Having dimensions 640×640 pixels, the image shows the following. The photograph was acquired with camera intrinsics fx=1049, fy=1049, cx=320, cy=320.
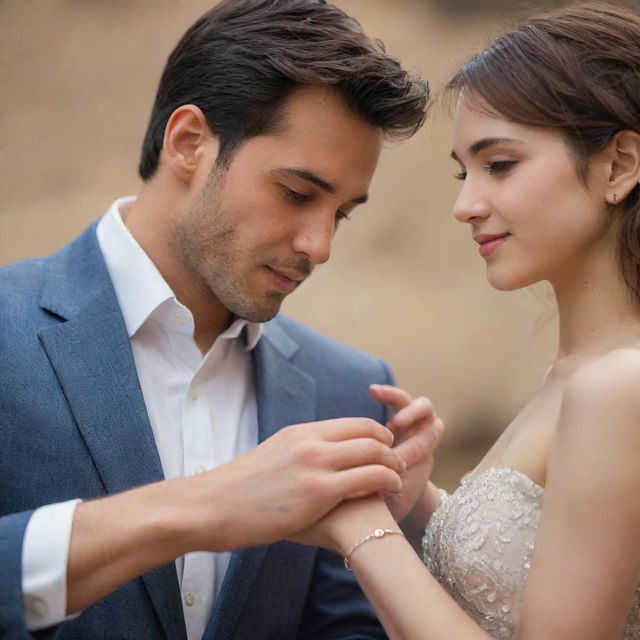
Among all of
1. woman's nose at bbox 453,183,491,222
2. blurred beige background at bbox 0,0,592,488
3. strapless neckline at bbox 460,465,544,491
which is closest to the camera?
strapless neckline at bbox 460,465,544,491

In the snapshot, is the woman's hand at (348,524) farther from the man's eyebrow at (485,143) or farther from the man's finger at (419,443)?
the man's eyebrow at (485,143)

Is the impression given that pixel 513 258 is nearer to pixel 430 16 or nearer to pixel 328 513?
pixel 328 513

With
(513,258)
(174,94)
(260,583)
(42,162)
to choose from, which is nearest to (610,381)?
(513,258)

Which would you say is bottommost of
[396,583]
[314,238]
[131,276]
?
[396,583]

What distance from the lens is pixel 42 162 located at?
4613 mm

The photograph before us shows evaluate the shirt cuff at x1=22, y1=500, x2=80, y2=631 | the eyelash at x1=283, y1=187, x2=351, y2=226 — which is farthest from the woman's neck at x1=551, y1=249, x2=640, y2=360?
the shirt cuff at x1=22, y1=500, x2=80, y2=631

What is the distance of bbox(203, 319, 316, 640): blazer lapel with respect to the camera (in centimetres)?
225

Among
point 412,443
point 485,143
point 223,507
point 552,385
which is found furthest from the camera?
point 412,443

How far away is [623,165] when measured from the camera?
2008 mm

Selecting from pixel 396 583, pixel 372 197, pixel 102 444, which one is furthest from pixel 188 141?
pixel 372 197

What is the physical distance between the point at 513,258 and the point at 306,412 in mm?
767

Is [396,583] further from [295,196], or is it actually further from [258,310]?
[295,196]

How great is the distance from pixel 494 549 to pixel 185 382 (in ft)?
2.80

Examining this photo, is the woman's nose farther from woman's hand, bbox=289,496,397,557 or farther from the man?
woman's hand, bbox=289,496,397,557
